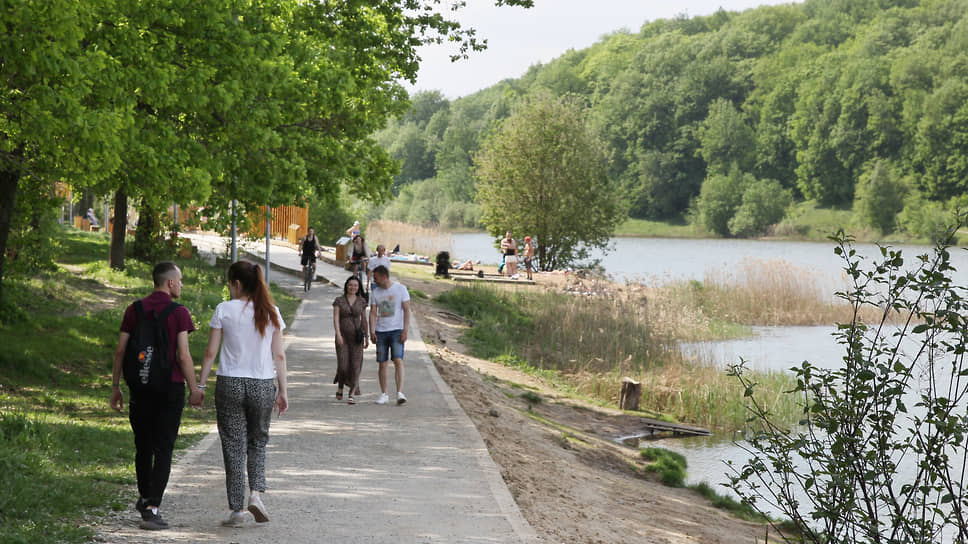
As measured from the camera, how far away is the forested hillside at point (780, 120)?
79000 millimetres

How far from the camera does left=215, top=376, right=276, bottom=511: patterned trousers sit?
7004mm

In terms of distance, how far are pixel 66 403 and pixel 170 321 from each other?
6818 mm

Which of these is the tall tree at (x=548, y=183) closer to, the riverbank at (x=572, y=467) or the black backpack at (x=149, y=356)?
the riverbank at (x=572, y=467)

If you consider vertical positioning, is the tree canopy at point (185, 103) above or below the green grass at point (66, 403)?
above

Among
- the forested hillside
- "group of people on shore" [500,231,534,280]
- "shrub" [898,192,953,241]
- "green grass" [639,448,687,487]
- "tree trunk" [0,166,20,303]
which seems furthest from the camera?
the forested hillside

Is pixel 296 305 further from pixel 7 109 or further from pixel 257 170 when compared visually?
pixel 7 109

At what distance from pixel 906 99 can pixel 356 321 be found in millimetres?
79117

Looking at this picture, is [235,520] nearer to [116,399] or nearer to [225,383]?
[225,383]

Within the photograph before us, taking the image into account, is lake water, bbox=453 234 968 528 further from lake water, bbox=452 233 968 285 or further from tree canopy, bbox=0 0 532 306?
tree canopy, bbox=0 0 532 306

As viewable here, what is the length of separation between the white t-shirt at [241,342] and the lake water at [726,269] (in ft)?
13.3

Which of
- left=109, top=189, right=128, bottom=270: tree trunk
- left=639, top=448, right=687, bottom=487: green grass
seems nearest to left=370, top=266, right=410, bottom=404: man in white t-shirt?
left=639, top=448, right=687, bottom=487: green grass

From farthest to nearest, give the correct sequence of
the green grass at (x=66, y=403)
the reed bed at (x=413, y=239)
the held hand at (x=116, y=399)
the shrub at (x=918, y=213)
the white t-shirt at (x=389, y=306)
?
the shrub at (x=918, y=213) < the reed bed at (x=413, y=239) < the white t-shirt at (x=389, y=306) < the green grass at (x=66, y=403) < the held hand at (x=116, y=399)

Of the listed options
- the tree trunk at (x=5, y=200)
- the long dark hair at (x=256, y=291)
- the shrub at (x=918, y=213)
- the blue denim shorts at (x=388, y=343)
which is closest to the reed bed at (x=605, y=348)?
the blue denim shorts at (x=388, y=343)

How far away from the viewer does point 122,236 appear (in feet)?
88.7
